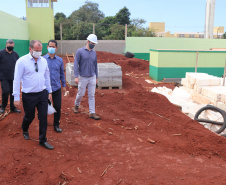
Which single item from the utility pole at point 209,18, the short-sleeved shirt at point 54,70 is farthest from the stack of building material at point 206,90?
the utility pole at point 209,18

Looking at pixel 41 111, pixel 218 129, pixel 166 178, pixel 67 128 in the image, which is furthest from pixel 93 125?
pixel 218 129

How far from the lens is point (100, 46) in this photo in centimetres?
2677

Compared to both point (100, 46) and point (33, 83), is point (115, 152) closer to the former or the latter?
point (33, 83)

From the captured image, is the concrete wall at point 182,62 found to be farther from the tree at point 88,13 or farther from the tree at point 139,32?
the tree at point 88,13

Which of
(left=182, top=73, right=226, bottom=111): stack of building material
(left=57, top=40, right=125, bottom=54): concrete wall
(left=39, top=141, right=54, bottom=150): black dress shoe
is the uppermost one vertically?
(left=57, top=40, right=125, bottom=54): concrete wall

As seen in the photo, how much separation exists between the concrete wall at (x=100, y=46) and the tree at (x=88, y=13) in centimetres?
2294

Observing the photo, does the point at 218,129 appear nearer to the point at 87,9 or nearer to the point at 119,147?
the point at 119,147

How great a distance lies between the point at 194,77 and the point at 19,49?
14.8 m

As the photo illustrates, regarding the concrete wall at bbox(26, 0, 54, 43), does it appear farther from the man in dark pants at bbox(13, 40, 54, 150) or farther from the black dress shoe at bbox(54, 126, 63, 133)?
the man in dark pants at bbox(13, 40, 54, 150)

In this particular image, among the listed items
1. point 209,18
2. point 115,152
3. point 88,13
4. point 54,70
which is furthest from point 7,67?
point 88,13

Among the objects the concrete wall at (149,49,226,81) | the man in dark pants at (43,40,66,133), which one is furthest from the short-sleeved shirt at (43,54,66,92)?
the concrete wall at (149,49,226,81)

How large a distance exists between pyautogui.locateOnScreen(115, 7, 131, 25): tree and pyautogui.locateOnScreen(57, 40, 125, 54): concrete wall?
17505 millimetres

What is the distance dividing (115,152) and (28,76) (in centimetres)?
201

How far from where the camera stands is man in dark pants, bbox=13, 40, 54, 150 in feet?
13.0
